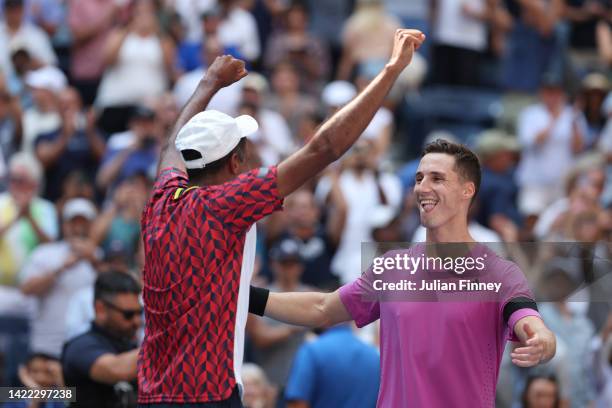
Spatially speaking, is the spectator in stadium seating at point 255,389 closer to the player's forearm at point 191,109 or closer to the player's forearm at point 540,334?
the player's forearm at point 191,109

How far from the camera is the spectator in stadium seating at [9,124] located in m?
13.2

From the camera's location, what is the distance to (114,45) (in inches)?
558

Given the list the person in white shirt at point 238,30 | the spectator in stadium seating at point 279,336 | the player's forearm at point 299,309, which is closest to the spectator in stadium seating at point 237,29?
the person in white shirt at point 238,30

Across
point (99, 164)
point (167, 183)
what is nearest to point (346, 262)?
point (99, 164)

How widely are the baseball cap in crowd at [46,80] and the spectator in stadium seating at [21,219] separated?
1.22 metres

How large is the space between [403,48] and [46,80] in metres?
8.31

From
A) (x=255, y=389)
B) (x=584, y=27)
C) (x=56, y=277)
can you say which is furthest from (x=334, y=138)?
(x=584, y=27)

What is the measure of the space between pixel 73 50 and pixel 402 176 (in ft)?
12.7

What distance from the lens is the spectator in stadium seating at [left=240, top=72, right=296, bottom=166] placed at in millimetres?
13281

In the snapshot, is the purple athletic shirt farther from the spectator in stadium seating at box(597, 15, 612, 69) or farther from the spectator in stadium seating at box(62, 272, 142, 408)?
the spectator in stadium seating at box(597, 15, 612, 69)

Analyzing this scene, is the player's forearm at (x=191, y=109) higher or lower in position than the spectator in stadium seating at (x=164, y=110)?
lower

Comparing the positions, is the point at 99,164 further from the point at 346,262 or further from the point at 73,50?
the point at 346,262

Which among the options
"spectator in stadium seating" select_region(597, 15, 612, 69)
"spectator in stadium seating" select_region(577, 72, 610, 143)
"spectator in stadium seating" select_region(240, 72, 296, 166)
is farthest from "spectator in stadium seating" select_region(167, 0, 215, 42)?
"spectator in stadium seating" select_region(597, 15, 612, 69)

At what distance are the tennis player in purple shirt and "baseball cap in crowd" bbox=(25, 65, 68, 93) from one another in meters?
7.86
